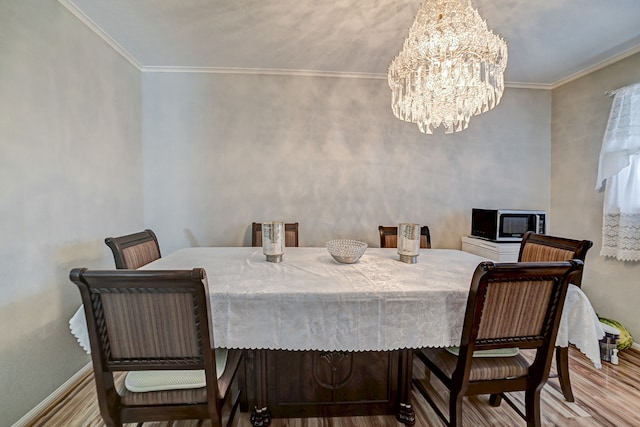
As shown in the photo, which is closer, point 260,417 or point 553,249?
point 260,417

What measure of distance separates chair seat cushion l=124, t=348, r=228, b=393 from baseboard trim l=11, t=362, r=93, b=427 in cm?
106

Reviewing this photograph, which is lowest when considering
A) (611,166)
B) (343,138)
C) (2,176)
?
(2,176)

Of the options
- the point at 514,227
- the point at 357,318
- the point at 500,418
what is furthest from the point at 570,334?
the point at 514,227

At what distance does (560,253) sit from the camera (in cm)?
161

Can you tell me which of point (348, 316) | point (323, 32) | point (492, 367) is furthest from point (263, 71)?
point (492, 367)

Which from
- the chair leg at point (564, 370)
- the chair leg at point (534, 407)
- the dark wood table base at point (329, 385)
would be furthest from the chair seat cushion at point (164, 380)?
the chair leg at point (564, 370)

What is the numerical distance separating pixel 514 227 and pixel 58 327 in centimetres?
368

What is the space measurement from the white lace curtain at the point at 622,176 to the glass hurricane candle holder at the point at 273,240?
279 centimetres

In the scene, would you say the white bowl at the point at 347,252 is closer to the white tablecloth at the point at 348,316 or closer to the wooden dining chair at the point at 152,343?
the white tablecloth at the point at 348,316

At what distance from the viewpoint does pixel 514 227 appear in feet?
8.74

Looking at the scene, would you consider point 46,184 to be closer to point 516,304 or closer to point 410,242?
point 410,242

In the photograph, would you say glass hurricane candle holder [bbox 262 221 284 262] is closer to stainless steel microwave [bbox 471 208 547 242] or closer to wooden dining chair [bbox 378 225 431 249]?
wooden dining chair [bbox 378 225 431 249]

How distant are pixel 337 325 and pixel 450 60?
1.48 meters

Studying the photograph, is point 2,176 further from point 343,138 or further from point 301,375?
point 343,138
